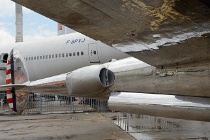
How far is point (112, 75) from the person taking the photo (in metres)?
6.65

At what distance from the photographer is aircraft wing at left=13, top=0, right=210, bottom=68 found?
2.31 meters

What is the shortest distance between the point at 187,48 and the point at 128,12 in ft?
3.77

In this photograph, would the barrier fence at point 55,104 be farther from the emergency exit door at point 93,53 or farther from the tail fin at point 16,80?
the tail fin at point 16,80

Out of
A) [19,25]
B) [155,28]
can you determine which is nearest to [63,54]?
[155,28]

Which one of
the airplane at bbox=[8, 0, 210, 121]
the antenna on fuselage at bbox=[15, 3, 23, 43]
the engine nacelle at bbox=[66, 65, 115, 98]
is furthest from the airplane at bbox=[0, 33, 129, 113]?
the antenna on fuselage at bbox=[15, 3, 23, 43]

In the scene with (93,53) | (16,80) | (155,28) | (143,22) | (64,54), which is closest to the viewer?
(143,22)

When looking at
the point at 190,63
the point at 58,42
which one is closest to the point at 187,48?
the point at 190,63

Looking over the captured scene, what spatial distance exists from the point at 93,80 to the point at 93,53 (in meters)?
6.77

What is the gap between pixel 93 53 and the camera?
13375 mm

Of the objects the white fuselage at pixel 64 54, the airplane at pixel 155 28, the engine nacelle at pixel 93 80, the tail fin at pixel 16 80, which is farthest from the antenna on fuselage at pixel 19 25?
the airplane at pixel 155 28

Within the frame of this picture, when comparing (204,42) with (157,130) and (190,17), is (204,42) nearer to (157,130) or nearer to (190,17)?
(190,17)

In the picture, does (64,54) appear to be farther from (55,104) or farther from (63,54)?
(55,104)

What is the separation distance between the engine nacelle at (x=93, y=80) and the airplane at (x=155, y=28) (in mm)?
2369

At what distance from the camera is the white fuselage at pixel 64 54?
1306cm
